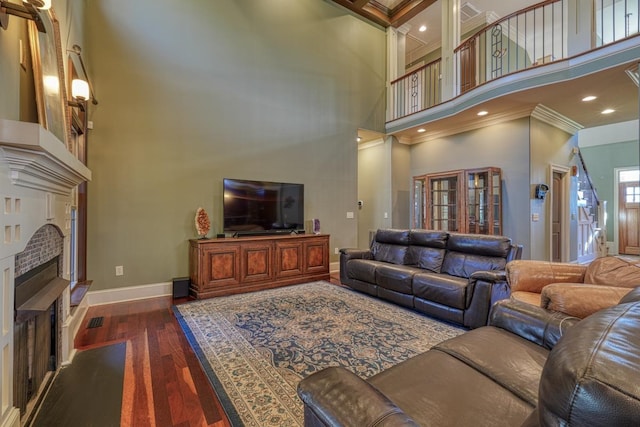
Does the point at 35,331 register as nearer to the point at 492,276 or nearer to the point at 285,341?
the point at 285,341

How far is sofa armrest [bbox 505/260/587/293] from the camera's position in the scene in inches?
86.2

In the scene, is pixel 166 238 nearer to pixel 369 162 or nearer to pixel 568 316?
pixel 568 316

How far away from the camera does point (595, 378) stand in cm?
50

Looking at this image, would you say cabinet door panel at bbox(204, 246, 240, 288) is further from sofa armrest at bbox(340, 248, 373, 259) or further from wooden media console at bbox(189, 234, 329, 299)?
sofa armrest at bbox(340, 248, 373, 259)

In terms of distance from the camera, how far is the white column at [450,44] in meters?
5.34

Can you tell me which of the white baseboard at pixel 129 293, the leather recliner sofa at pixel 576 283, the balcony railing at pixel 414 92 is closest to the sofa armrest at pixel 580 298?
the leather recliner sofa at pixel 576 283

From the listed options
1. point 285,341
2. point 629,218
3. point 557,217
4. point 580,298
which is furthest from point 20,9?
point 629,218

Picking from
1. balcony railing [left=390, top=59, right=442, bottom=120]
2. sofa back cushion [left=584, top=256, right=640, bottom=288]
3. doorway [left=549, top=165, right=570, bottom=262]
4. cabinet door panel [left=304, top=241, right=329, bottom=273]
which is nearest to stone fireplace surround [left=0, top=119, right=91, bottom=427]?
sofa back cushion [left=584, top=256, right=640, bottom=288]

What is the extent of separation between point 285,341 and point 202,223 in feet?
7.37

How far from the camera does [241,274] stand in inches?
158

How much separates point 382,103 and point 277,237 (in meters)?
4.04

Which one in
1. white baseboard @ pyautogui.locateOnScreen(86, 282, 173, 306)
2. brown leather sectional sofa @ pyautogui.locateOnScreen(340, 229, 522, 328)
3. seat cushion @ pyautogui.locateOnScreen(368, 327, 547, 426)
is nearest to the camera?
seat cushion @ pyautogui.locateOnScreen(368, 327, 547, 426)

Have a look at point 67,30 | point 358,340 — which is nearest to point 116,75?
point 67,30

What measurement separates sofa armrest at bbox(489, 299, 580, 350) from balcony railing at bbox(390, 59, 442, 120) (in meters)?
5.35
